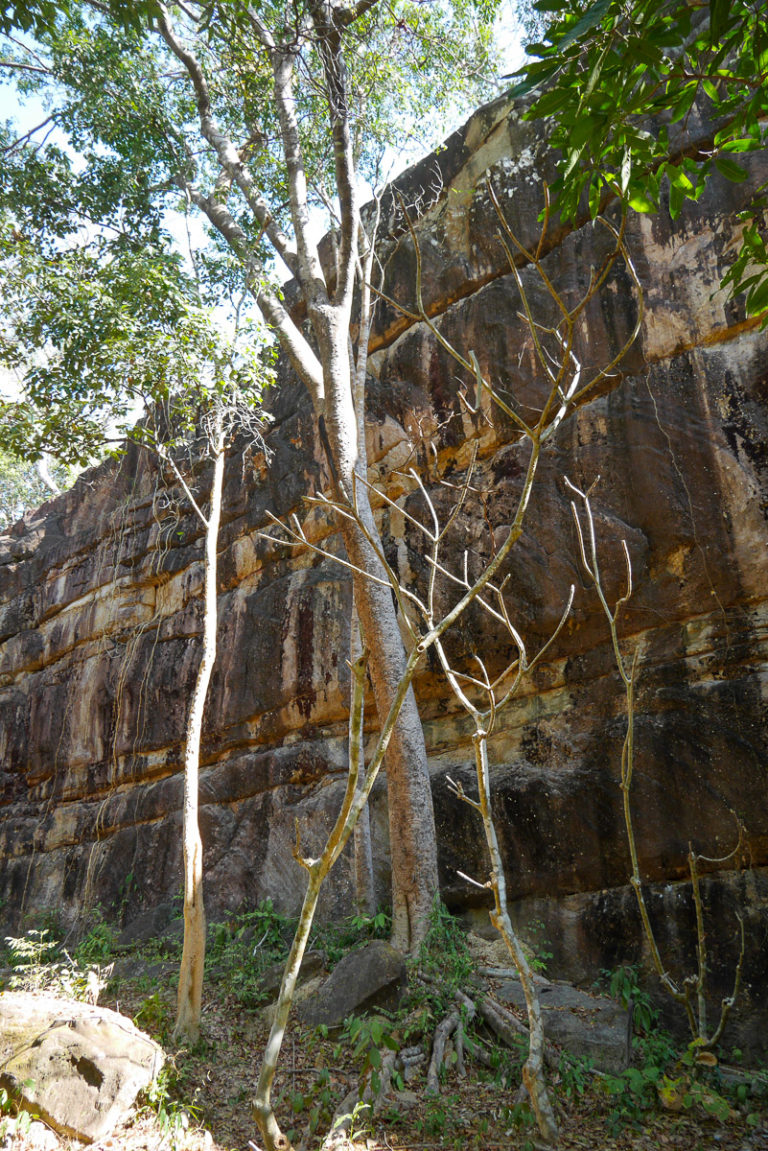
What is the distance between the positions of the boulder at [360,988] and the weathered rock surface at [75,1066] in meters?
1.15

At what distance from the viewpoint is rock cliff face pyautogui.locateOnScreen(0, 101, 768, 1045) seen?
6.53 m

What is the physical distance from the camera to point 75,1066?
15.4 ft

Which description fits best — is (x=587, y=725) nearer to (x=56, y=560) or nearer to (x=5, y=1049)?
(x=5, y=1049)

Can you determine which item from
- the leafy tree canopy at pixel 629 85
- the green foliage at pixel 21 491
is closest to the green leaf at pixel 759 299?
the leafy tree canopy at pixel 629 85

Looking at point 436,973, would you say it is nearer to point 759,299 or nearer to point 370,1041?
point 370,1041

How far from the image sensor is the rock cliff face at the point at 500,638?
6527mm

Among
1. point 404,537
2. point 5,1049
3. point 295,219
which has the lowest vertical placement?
point 5,1049

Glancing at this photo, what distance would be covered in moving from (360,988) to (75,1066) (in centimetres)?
191

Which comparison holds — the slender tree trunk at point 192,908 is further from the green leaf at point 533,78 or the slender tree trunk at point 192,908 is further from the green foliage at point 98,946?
the green leaf at point 533,78

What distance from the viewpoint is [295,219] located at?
9047mm

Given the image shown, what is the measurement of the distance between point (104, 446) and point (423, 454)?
13.1 feet

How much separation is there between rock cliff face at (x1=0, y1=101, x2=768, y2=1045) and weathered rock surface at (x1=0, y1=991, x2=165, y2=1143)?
3.29 metres

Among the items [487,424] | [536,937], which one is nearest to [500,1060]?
[536,937]

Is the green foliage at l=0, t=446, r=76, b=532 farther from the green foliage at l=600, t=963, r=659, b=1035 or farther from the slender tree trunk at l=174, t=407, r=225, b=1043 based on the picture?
the green foliage at l=600, t=963, r=659, b=1035
